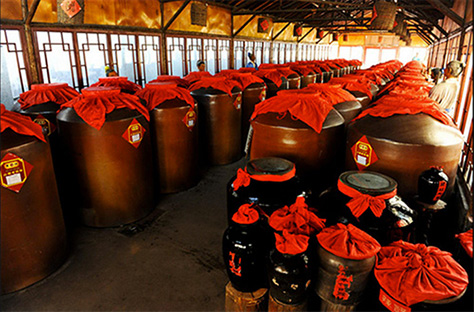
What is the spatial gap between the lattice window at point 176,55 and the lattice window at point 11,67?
12.5 feet

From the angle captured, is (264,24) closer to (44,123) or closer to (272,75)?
(272,75)

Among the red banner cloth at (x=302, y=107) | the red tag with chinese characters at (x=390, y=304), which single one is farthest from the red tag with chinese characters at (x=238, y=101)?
the red tag with chinese characters at (x=390, y=304)

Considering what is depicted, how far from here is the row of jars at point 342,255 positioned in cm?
173

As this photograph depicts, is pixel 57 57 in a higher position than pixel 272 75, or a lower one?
higher

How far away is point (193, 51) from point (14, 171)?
7.50 m

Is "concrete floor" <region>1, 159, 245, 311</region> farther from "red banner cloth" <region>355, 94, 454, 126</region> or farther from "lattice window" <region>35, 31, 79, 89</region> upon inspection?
"lattice window" <region>35, 31, 79, 89</region>

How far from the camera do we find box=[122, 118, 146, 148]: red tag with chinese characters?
11.7 ft

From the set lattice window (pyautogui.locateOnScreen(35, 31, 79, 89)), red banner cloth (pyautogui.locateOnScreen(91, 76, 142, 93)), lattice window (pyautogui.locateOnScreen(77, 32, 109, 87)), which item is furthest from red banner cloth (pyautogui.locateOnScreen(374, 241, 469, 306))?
lattice window (pyautogui.locateOnScreen(77, 32, 109, 87))

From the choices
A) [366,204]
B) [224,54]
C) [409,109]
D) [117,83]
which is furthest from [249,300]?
[224,54]

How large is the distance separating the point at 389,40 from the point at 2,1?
2815cm

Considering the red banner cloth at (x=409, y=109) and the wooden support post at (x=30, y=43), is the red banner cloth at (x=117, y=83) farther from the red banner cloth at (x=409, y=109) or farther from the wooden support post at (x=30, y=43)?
the red banner cloth at (x=409, y=109)

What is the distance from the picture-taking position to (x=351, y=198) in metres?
2.50

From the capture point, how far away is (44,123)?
3.94m

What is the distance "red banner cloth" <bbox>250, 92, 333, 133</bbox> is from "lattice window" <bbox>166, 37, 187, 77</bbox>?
520cm
